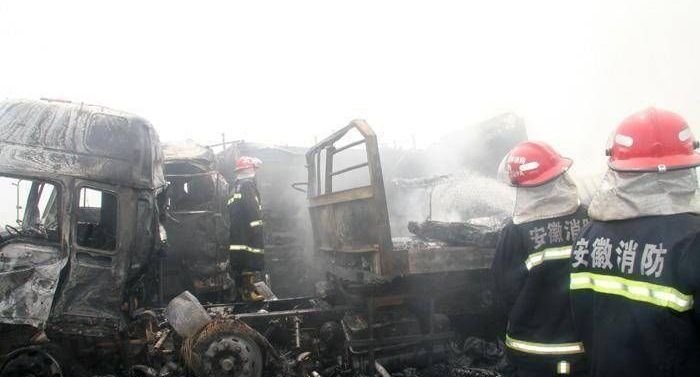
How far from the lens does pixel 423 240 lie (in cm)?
497

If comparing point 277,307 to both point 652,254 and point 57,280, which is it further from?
point 652,254

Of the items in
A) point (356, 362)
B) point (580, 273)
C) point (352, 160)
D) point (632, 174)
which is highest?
point (352, 160)

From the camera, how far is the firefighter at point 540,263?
246 cm

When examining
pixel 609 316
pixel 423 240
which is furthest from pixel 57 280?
pixel 609 316

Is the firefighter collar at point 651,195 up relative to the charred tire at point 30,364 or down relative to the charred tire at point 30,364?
up

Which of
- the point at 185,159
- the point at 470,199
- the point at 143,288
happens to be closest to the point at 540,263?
the point at 470,199

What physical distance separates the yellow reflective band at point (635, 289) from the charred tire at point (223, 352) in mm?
2971

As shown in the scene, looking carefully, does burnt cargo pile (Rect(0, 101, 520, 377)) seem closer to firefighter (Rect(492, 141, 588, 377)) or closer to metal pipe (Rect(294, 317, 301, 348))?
metal pipe (Rect(294, 317, 301, 348))

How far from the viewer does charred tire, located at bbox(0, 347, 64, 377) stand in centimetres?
361

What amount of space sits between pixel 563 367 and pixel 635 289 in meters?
0.98

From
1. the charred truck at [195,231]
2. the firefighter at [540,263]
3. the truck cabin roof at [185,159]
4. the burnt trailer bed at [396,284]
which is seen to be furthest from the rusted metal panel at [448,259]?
the truck cabin roof at [185,159]

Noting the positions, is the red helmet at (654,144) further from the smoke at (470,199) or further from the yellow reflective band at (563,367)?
the smoke at (470,199)

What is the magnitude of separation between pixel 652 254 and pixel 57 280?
14.0 ft

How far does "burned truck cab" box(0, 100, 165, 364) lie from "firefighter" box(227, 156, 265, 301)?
1123 mm
